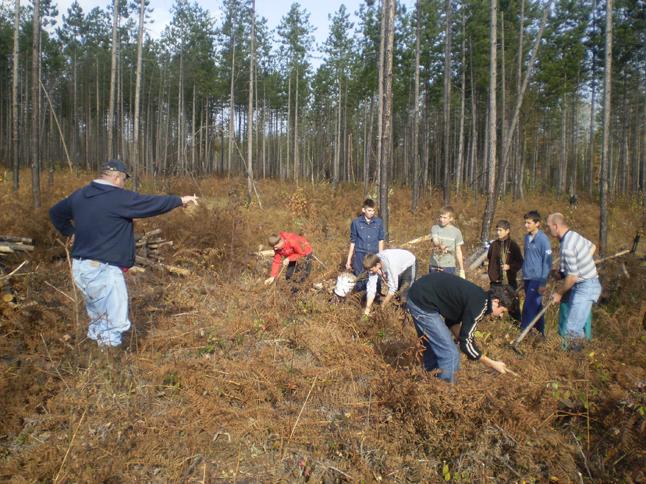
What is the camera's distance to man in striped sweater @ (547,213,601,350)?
4738 mm

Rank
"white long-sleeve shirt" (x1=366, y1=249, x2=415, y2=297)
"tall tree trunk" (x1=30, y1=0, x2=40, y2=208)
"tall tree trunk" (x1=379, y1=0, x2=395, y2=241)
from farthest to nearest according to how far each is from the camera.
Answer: "tall tree trunk" (x1=30, y1=0, x2=40, y2=208) → "tall tree trunk" (x1=379, y1=0, x2=395, y2=241) → "white long-sleeve shirt" (x1=366, y1=249, x2=415, y2=297)

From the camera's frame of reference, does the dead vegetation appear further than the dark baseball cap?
No

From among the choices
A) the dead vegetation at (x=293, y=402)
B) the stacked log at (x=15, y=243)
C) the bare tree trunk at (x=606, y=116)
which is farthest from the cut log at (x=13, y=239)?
the bare tree trunk at (x=606, y=116)

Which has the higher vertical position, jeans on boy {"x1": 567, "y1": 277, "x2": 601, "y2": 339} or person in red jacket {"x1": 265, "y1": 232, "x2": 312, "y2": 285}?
person in red jacket {"x1": 265, "y1": 232, "x2": 312, "y2": 285}

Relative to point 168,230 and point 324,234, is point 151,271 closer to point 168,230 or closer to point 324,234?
point 168,230

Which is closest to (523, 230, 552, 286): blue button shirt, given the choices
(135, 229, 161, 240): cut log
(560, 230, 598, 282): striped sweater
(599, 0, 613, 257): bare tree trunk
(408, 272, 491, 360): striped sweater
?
(560, 230, 598, 282): striped sweater

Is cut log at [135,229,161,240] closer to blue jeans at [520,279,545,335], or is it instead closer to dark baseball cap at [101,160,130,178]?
dark baseball cap at [101,160,130,178]

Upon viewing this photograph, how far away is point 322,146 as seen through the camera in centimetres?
4219

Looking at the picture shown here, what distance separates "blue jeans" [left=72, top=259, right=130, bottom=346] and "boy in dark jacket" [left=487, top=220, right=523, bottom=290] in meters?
5.19

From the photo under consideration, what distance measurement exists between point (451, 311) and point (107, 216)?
3.31 metres

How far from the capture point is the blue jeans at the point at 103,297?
3938 millimetres

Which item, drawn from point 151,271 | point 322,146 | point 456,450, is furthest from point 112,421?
point 322,146

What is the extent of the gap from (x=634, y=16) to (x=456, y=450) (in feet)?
77.9

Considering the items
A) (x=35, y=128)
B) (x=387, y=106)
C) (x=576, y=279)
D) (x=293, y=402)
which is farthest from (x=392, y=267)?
(x=35, y=128)
